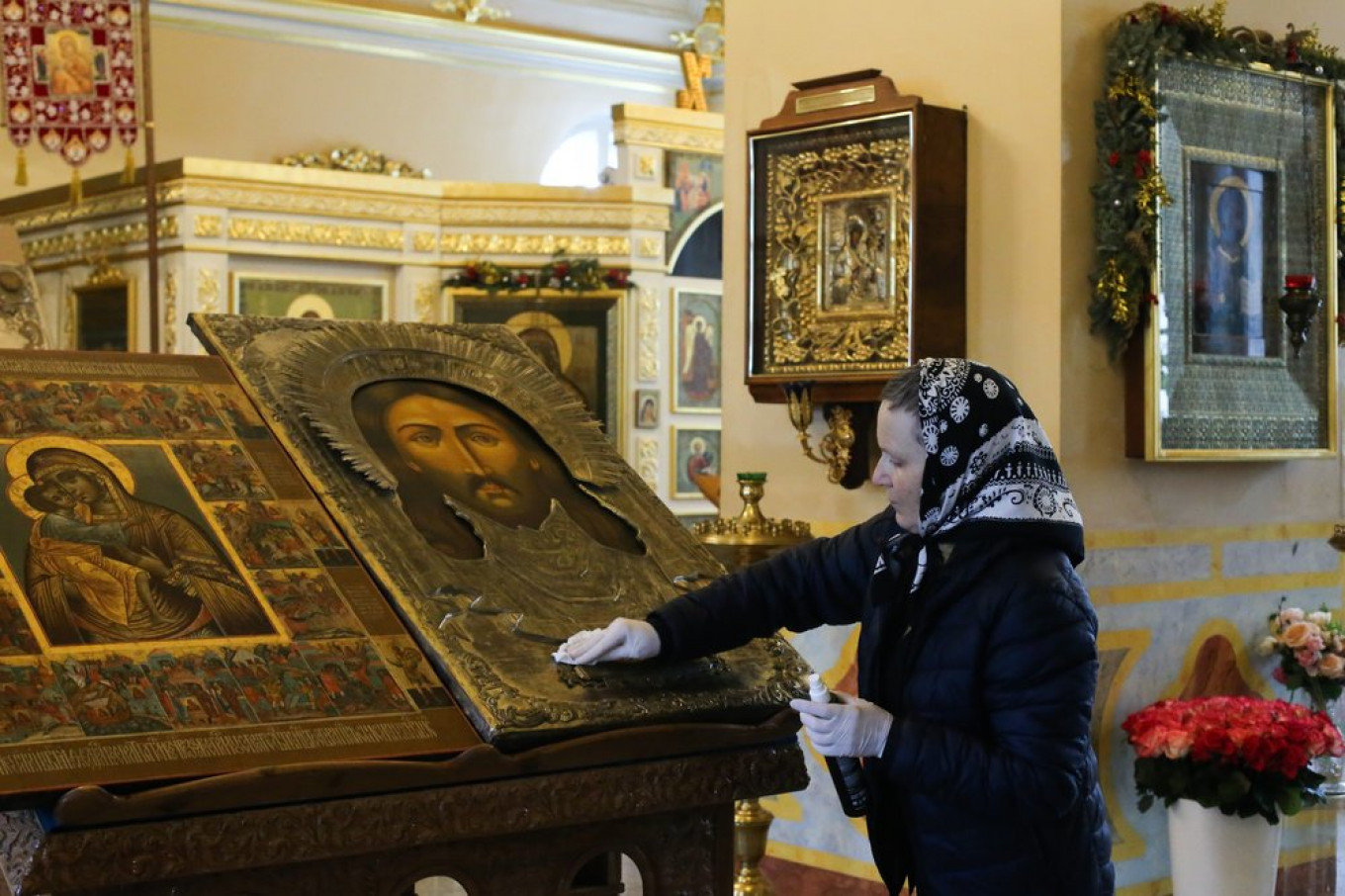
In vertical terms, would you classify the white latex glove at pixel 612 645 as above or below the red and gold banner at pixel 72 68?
below

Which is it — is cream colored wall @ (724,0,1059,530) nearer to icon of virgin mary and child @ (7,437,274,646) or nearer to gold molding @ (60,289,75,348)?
icon of virgin mary and child @ (7,437,274,646)

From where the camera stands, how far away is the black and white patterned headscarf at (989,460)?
2547 millimetres

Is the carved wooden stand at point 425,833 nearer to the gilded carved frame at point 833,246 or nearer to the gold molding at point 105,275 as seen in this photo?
the gilded carved frame at point 833,246

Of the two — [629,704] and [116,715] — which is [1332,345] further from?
[116,715]

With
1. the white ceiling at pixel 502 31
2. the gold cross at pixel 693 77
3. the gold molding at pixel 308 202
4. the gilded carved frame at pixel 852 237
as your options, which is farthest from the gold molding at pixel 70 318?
the gilded carved frame at pixel 852 237

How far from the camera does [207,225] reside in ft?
38.8

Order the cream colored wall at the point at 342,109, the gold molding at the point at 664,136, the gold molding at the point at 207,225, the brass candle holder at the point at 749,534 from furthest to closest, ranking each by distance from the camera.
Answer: the cream colored wall at the point at 342,109, the gold molding at the point at 664,136, the gold molding at the point at 207,225, the brass candle holder at the point at 749,534

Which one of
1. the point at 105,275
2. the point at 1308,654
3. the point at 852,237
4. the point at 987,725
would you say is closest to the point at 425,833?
the point at 987,725

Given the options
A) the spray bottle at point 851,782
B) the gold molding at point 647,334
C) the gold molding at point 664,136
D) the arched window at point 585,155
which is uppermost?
the arched window at point 585,155

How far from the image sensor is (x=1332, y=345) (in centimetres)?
581

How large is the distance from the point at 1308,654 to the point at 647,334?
25.5 ft

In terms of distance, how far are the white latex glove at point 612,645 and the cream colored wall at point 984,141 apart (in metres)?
2.56

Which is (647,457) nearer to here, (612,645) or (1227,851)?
(1227,851)

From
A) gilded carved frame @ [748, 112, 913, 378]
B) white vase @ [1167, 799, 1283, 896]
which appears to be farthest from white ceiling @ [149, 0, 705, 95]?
white vase @ [1167, 799, 1283, 896]
